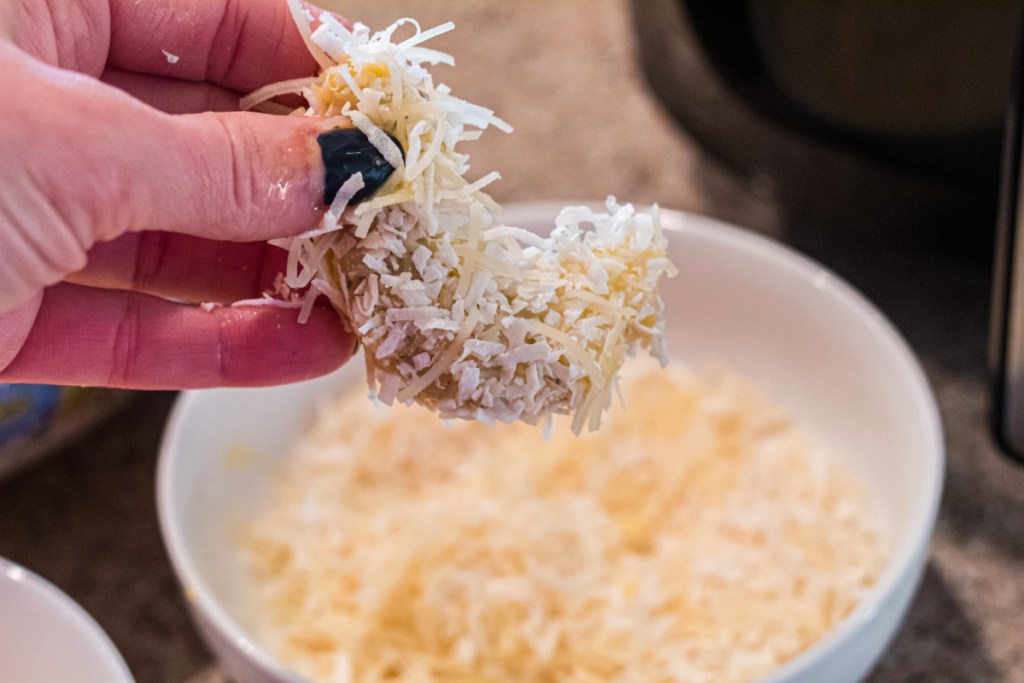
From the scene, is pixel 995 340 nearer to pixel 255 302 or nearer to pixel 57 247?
pixel 255 302

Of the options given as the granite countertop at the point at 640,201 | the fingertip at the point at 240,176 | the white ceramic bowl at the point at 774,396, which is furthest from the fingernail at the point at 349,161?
the granite countertop at the point at 640,201

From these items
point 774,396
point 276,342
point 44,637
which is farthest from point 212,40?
point 774,396

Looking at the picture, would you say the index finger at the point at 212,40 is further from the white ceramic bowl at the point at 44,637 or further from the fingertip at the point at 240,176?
the white ceramic bowl at the point at 44,637

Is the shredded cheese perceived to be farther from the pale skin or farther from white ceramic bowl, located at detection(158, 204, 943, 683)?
the pale skin

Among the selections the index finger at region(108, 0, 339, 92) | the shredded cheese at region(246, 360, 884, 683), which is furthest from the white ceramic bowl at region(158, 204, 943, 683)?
the index finger at region(108, 0, 339, 92)

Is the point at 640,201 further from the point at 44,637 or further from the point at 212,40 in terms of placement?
the point at 44,637
